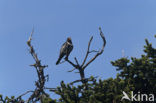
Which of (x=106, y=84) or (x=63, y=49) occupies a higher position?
(x=63, y=49)

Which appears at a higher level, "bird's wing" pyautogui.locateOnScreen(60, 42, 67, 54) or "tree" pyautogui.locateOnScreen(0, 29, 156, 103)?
"bird's wing" pyautogui.locateOnScreen(60, 42, 67, 54)

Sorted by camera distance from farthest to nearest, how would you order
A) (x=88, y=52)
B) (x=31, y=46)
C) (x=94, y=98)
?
(x=31, y=46), (x=88, y=52), (x=94, y=98)

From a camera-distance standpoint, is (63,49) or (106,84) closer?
(106,84)

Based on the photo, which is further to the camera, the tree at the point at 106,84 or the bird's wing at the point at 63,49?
the bird's wing at the point at 63,49

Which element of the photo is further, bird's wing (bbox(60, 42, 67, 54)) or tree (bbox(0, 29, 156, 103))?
bird's wing (bbox(60, 42, 67, 54))

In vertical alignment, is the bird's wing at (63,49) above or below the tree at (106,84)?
above

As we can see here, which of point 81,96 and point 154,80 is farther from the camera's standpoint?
point 154,80

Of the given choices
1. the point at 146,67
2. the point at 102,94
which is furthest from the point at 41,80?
the point at 146,67

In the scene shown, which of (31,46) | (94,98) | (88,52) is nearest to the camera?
(94,98)

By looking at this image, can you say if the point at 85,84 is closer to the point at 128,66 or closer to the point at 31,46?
the point at 128,66

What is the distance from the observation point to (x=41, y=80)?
12148 mm

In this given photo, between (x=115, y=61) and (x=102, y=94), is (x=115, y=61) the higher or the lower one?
the higher one

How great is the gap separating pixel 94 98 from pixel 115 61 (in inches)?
117

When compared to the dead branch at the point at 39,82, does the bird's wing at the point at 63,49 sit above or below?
above
